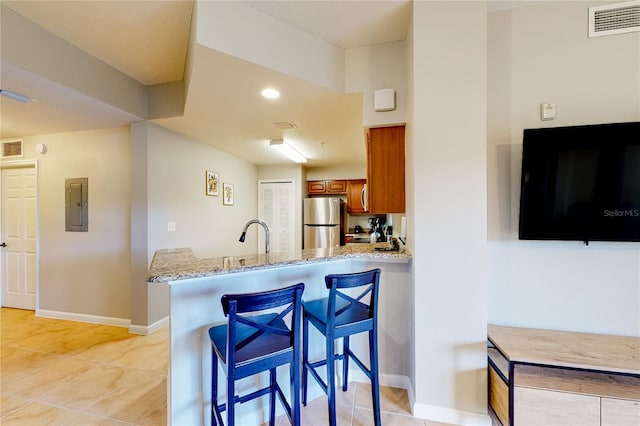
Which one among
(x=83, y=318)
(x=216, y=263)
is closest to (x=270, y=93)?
(x=216, y=263)

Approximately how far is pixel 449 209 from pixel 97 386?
2.94 m

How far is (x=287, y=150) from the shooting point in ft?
14.5

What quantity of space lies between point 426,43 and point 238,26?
4.06 feet

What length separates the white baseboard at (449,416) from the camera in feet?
5.60

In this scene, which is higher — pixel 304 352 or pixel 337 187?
pixel 337 187

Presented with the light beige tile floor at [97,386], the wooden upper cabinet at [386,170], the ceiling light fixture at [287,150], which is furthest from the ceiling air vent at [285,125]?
the light beige tile floor at [97,386]

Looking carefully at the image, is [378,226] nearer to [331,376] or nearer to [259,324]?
[331,376]

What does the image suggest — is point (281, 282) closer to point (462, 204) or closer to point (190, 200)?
point (462, 204)

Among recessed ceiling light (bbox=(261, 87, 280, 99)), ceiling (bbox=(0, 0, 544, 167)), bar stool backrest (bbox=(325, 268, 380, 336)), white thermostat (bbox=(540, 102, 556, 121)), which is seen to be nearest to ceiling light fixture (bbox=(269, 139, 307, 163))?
ceiling (bbox=(0, 0, 544, 167))

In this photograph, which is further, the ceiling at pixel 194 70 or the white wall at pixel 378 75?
the white wall at pixel 378 75

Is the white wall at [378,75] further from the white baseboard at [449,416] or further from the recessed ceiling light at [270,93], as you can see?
the white baseboard at [449,416]

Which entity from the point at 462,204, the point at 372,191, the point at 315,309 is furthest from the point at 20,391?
the point at 462,204

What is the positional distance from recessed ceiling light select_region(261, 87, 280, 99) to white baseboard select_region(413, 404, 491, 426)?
8.40ft

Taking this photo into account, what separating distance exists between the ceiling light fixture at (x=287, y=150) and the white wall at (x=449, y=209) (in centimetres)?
248
